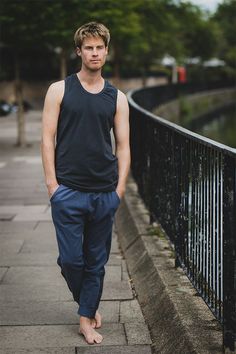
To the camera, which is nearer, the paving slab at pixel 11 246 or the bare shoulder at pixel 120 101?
the bare shoulder at pixel 120 101

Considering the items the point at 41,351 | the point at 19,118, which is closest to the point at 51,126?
the point at 41,351

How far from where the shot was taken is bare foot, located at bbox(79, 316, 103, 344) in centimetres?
426

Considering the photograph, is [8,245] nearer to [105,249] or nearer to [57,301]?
[57,301]

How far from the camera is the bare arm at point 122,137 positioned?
4.15 metres

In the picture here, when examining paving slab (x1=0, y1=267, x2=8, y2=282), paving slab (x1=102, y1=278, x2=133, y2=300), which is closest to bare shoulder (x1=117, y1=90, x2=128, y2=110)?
paving slab (x1=102, y1=278, x2=133, y2=300)

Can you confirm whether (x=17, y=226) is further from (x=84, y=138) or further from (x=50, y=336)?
(x=84, y=138)

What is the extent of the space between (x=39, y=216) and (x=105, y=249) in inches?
169

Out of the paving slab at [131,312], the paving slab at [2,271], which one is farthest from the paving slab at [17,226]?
the paving slab at [131,312]

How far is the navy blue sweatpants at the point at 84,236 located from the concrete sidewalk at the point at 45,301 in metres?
0.28

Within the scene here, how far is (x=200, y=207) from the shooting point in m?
4.59

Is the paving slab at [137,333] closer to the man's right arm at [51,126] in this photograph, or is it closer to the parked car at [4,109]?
the man's right arm at [51,126]

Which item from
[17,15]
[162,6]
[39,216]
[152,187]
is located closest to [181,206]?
[152,187]

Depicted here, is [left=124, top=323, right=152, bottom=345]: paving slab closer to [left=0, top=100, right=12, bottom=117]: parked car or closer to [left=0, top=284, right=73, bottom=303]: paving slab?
[left=0, top=284, right=73, bottom=303]: paving slab

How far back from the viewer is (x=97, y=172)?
407cm
